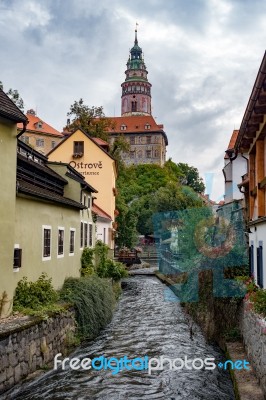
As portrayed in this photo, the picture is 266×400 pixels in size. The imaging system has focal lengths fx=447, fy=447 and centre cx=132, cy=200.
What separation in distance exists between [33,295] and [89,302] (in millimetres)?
3370

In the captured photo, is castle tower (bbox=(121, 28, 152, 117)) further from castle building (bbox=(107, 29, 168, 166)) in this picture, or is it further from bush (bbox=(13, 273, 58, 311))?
bush (bbox=(13, 273, 58, 311))

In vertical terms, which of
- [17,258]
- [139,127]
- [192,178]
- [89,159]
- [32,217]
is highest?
[139,127]

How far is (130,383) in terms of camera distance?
1116 cm

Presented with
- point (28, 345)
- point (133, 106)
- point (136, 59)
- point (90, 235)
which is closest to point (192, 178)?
point (133, 106)

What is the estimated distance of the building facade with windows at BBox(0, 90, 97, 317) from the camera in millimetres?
11648

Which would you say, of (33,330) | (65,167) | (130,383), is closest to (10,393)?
(33,330)

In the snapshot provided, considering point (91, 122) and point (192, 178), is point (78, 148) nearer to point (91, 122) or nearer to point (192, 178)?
point (91, 122)

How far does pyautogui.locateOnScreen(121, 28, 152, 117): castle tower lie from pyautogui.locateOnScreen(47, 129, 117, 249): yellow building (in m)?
81.5

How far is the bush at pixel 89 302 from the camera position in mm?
15445

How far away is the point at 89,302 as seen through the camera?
15891 millimetres

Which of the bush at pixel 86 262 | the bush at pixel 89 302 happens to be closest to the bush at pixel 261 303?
the bush at pixel 89 302

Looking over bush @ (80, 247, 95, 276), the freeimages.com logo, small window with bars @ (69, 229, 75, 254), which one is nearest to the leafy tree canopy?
bush @ (80, 247, 95, 276)

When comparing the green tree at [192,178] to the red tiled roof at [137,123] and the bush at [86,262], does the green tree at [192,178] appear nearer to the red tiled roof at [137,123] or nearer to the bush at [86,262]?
the red tiled roof at [137,123]

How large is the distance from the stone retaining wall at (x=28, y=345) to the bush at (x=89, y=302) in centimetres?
165
